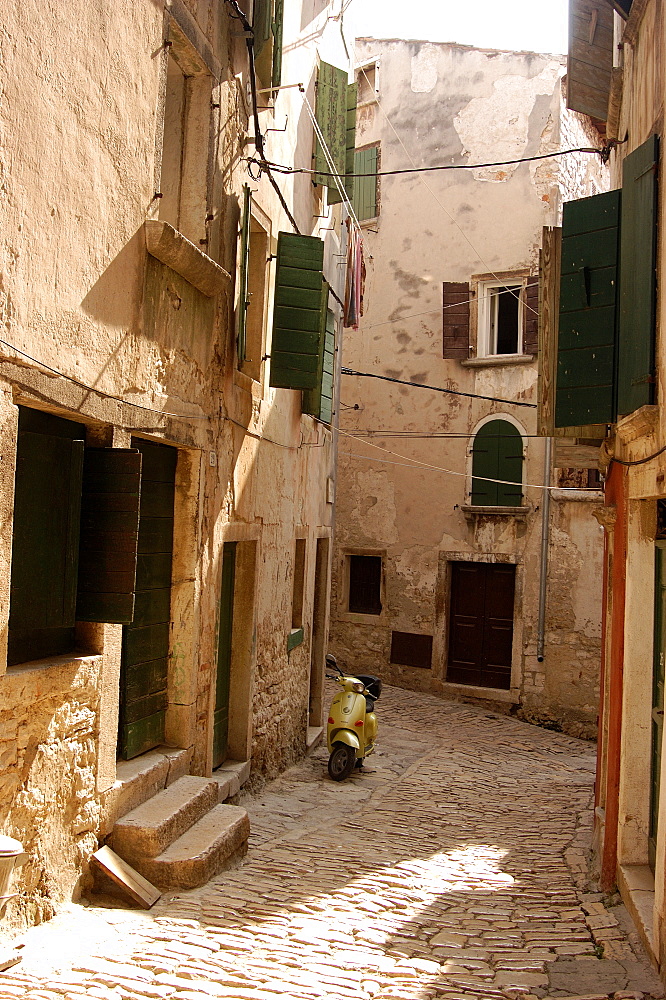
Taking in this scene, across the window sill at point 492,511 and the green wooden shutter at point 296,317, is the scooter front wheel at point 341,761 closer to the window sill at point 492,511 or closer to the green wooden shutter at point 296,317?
the green wooden shutter at point 296,317

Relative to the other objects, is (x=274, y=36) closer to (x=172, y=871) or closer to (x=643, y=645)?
(x=643, y=645)

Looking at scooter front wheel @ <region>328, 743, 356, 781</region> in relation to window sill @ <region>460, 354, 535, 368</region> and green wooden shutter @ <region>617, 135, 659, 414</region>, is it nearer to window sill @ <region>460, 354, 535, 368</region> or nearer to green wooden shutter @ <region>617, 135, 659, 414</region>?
green wooden shutter @ <region>617, 135, 659, 414</region>

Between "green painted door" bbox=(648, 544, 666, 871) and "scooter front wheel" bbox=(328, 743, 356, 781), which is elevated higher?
"green painted door" bbox=(648, 544, 666, 871)

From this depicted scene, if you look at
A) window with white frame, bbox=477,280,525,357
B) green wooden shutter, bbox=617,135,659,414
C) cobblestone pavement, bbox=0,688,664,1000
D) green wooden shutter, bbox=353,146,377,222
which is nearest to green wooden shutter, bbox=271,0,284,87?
green wooden shutter, bbox=617,135,659,414

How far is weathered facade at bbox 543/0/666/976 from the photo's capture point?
5266 millimetres

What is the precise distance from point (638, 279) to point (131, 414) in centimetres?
321

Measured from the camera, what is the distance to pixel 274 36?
761 cm

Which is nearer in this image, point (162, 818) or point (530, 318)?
point (162, 818)

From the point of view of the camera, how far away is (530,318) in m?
15.5

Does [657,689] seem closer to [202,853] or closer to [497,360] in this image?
[202,853]

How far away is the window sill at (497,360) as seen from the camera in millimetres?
15383

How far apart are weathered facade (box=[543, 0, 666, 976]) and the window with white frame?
8808 millimetres

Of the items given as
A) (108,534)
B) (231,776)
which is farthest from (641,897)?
(108,534)

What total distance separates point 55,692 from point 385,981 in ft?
6.95
